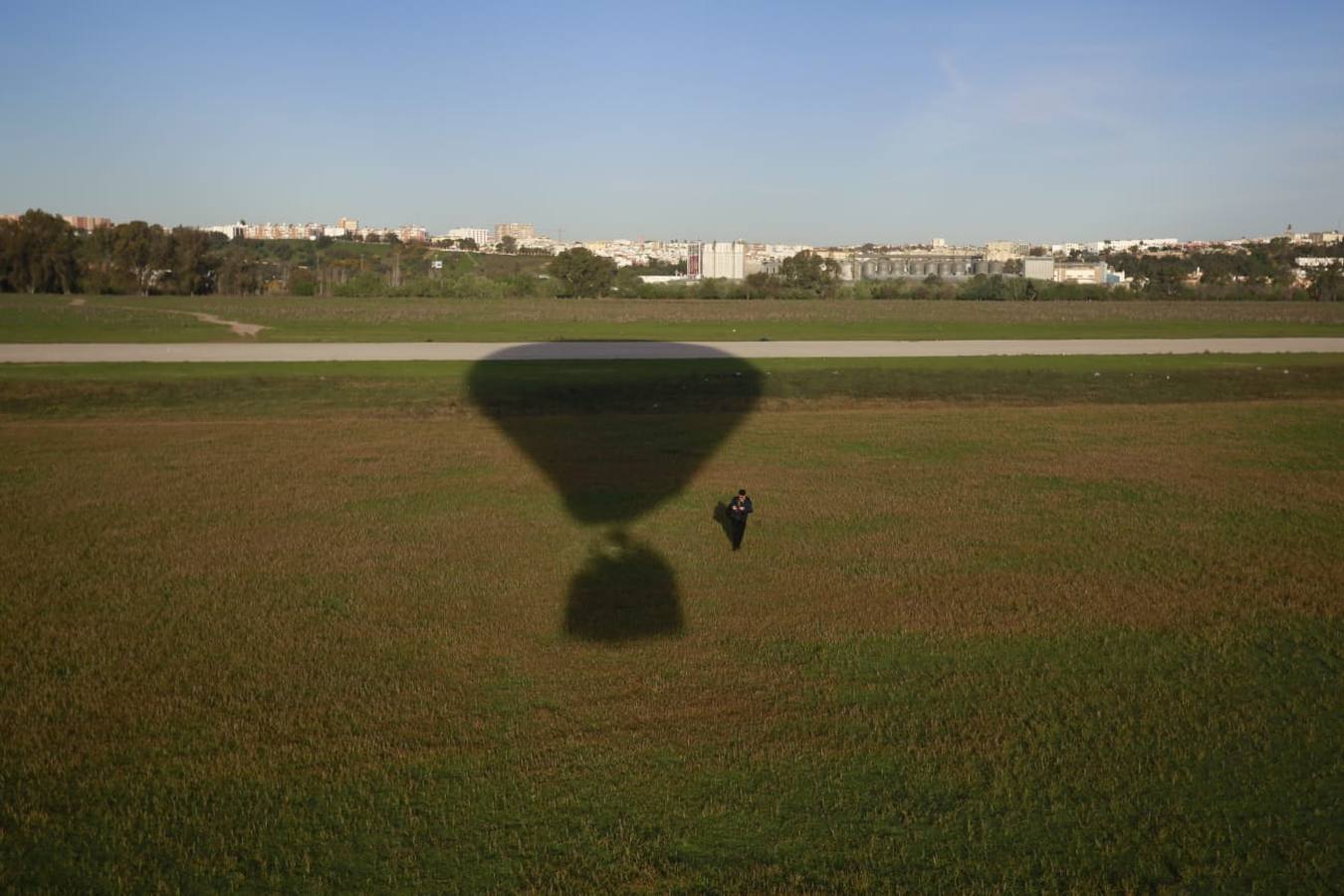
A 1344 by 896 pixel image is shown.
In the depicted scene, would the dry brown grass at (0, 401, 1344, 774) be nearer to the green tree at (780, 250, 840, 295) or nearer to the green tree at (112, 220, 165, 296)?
the green tree at (780, 250, 840, 295)

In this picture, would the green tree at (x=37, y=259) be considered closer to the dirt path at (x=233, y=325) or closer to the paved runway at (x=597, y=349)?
the dirt path at (x=233, y=325)

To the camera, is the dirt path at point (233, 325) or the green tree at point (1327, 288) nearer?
the dirt path at point (233, 325)

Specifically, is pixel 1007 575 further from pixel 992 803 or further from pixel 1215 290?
pixel 1215 290

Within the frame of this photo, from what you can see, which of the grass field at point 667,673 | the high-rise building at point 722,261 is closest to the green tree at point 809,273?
the high-rise building at point 722,261

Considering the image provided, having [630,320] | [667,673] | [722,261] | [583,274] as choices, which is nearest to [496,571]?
[667,673]

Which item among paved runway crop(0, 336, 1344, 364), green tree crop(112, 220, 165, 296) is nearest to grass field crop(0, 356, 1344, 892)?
paved runway crop(0, 336, 1344, 364)
